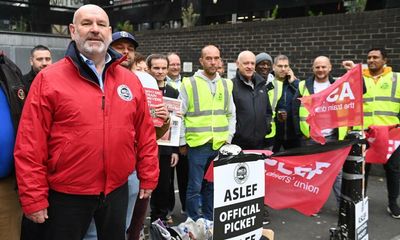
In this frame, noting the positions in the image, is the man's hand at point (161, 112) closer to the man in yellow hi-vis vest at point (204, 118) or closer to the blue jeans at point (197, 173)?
the man in yellow hi-vis vest at point (204, 118)

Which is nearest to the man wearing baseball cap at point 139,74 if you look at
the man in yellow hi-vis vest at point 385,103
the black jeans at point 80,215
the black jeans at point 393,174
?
the black jeans at point 80,215

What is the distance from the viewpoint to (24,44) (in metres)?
13.2

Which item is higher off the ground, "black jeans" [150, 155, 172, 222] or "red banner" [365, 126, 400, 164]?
"red banner" [365, 126, 400, 164]

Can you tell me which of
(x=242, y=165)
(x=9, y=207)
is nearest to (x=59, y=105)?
(x=9, y=207)

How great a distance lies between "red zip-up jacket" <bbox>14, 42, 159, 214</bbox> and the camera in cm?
249

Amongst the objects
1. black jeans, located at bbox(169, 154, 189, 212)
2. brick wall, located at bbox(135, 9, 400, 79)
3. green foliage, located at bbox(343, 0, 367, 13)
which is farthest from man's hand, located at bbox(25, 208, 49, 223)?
green foliage, located at bbox(343, 0, 367, 13)

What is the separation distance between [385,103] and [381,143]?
1.78 ft

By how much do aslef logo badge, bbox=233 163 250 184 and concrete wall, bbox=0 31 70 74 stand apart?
10700mm

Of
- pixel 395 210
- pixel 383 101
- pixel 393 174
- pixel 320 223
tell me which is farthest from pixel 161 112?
pixel 395 210

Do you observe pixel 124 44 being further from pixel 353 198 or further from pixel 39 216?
pixel 353 198

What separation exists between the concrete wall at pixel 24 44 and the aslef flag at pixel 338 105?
10.1 m

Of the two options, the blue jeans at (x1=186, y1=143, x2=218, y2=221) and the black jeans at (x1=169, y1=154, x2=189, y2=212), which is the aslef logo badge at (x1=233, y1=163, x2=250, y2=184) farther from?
the black jeans at (x1=169, y1=154, x2=189, y2=212)

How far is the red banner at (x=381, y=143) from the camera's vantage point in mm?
5207

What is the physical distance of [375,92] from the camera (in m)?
5.46
